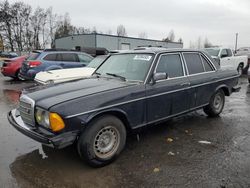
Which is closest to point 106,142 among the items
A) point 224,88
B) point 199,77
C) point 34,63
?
point 199,77

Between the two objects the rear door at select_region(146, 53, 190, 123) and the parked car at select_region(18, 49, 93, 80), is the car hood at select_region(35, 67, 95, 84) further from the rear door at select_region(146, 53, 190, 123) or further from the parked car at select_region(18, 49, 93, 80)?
the rear door at select_region(146, 53, 190, 123)

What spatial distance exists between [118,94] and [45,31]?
6018cm

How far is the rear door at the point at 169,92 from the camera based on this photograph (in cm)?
424

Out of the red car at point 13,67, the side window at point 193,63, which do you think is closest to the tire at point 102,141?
the side window at point 193,63

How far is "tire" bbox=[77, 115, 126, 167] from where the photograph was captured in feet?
11.2

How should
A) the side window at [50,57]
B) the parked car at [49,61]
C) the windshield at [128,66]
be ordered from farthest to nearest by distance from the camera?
the side window at [50,57] < the parked car at [49,61] < the windshield at [128,66]

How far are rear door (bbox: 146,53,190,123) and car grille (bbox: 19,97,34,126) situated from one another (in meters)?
1.91

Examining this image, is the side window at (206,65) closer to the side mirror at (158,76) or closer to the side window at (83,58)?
the side mirror at (158,76)

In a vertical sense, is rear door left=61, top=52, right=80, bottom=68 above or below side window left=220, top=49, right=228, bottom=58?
below

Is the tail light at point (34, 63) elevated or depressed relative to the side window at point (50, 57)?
depressed

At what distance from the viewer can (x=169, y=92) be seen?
4.51m

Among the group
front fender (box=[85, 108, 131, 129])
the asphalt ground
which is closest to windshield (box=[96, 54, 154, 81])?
front fender (box=[85, 108, 131, 129])

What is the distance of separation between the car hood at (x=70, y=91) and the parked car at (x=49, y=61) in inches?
269

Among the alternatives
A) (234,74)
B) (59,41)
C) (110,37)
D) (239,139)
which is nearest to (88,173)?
(239,139)
